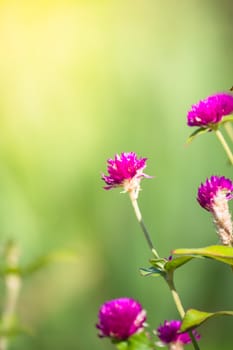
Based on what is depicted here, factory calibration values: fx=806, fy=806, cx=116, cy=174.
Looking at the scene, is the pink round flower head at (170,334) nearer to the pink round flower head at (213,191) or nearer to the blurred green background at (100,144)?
the pink round flower head at (213,191)

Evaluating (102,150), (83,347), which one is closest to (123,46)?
(102,150)

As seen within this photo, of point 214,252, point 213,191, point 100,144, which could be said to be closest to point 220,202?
point 213,191

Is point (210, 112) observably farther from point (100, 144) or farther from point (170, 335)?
point (100, 144)

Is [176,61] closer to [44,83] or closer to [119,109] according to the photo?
→ [119,109]

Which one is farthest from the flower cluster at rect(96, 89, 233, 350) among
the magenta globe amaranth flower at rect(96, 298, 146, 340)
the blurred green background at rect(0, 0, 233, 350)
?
the blurred green background at rect(0, 0, 233, 350)

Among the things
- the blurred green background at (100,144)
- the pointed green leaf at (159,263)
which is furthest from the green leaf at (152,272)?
the blurred green background at (100,144)

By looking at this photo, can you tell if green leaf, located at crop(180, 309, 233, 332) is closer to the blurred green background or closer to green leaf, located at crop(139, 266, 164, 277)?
green leaf, located at crop(139, 266, 164, 277)
